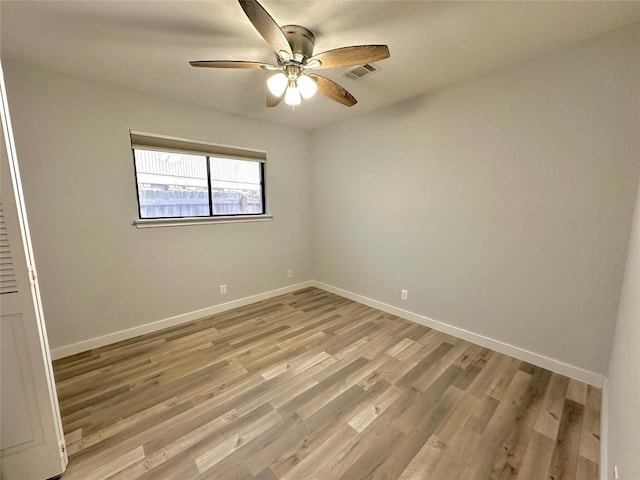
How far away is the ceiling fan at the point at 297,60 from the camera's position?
4.69 feet

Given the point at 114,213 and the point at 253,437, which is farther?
the point at 114,213

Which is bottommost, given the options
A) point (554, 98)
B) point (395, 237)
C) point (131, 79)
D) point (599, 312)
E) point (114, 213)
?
point (599, 312)

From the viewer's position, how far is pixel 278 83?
1783mm

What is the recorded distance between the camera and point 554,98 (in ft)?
6.49

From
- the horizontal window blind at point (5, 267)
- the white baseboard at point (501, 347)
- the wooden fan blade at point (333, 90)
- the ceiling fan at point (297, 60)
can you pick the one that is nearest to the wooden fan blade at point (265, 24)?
the ceiling fan at point (297, 60)

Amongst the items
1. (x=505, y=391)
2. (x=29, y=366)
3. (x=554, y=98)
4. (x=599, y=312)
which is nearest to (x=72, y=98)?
(x=29, y=366)

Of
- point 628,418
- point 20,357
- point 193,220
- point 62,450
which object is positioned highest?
point 193,220

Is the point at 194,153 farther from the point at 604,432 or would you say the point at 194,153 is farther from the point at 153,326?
the point at 604,432

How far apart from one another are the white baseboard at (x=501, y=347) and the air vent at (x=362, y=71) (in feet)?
8.38

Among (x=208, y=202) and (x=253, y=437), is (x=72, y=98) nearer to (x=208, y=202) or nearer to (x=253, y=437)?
(x=208, y=202)

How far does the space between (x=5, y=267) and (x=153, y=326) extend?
1.91 meters

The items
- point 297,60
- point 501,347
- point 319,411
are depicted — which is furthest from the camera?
point 501,347

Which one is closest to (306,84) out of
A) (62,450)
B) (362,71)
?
(362,71)

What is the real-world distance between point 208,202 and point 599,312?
12.7ft
